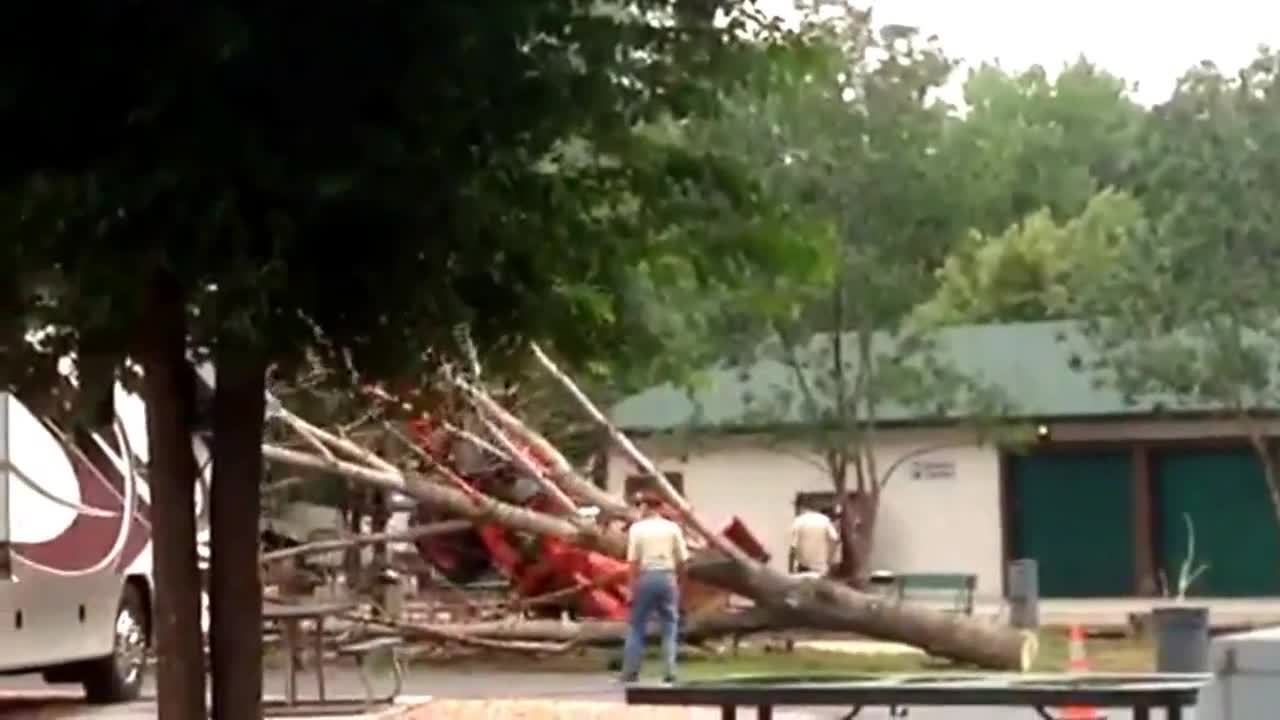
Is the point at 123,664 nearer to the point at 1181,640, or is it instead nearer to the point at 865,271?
the point at 1181,640

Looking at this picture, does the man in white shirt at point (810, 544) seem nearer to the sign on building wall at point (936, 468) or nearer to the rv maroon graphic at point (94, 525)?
the rv maroon graphic at point (94, 525)

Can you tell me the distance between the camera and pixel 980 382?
3712 cm

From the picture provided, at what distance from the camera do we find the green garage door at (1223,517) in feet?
126

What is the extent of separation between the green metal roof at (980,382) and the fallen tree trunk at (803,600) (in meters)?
11.0

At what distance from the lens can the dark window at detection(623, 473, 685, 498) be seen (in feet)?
87.6

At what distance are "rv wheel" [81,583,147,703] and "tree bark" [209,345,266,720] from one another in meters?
9.73

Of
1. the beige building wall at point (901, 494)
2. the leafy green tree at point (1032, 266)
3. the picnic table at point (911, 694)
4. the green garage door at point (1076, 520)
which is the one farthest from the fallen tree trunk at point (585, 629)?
the green garage door at point (1076, 520)

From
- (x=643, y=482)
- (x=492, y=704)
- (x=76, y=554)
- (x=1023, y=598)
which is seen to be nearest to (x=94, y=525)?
Answer: (x=76, y=554)

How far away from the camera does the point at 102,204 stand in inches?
309

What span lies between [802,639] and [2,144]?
19880 mm

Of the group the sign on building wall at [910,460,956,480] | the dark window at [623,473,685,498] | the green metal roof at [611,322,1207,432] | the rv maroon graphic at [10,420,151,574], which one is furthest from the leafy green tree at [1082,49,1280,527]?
the rv maroon graphic at [10,420,151,574]

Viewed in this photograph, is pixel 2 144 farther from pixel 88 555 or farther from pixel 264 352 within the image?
pixel 88 555

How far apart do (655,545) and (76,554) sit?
562cm

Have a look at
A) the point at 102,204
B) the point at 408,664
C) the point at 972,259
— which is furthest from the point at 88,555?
the point at 972,259
